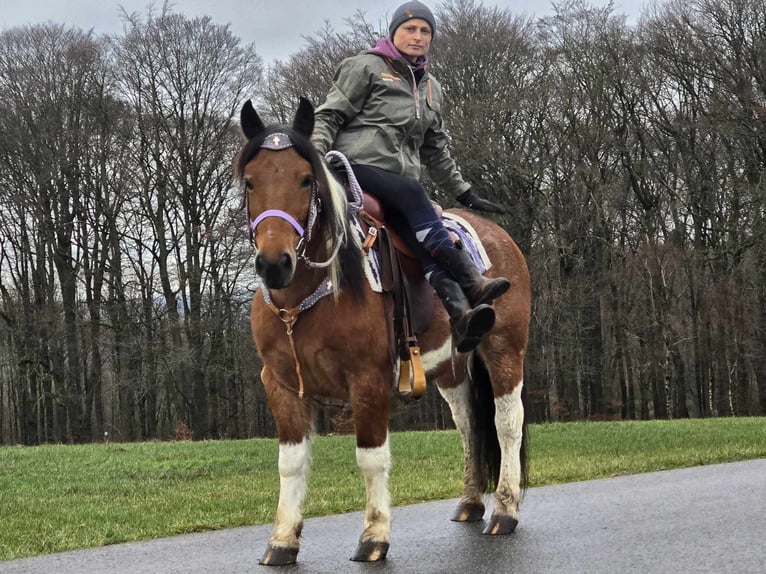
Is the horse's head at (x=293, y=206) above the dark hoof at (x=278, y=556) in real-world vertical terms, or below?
above

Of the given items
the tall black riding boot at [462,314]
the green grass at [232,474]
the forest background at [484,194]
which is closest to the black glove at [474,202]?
the tall black riding boot at [462,314]

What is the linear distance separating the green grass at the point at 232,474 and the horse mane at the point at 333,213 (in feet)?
9.76

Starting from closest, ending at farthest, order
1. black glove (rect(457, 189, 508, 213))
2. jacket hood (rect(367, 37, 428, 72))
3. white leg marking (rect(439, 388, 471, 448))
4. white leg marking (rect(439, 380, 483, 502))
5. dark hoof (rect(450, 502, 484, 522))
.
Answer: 1. jacket hood (rect(367, 37, 428, 72))
2. dark hoof (rect(450, 502, 484, 522))
3. white leg marking (rect(439, 380, 483, 502))
4. white leg marking (rect(439, 388, 471, 448))
5. black glove (rect(457, 189, 508, 213))

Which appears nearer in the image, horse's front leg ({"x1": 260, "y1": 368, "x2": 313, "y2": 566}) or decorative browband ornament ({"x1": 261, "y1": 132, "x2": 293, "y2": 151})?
decorative browband ornament ({"x1": 261, "y1": 132, "x2": 293, "y2": 151})

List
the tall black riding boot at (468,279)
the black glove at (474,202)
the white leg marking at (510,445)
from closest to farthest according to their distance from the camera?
the tall black riding boot at (468,279), the white leg marking at (510,445), the black glove at (474,202)

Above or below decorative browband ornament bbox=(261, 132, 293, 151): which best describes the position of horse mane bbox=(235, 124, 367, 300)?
below

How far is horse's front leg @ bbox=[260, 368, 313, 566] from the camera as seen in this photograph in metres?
5.08

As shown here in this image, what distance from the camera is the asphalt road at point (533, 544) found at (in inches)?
187

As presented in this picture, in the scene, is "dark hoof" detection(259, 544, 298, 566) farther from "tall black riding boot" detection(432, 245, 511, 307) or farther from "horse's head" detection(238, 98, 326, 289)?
"tall black riding boot" detection(432, 245, 511, 307)

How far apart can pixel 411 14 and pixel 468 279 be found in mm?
1824

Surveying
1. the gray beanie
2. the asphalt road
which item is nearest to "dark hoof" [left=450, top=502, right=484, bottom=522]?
the asphalt road

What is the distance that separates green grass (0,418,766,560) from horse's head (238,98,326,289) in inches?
123

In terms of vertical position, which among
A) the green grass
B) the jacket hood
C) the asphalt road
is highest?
the jacket hood

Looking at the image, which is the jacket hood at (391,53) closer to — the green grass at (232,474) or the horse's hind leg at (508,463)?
the horse's hind leg at (508,463)
